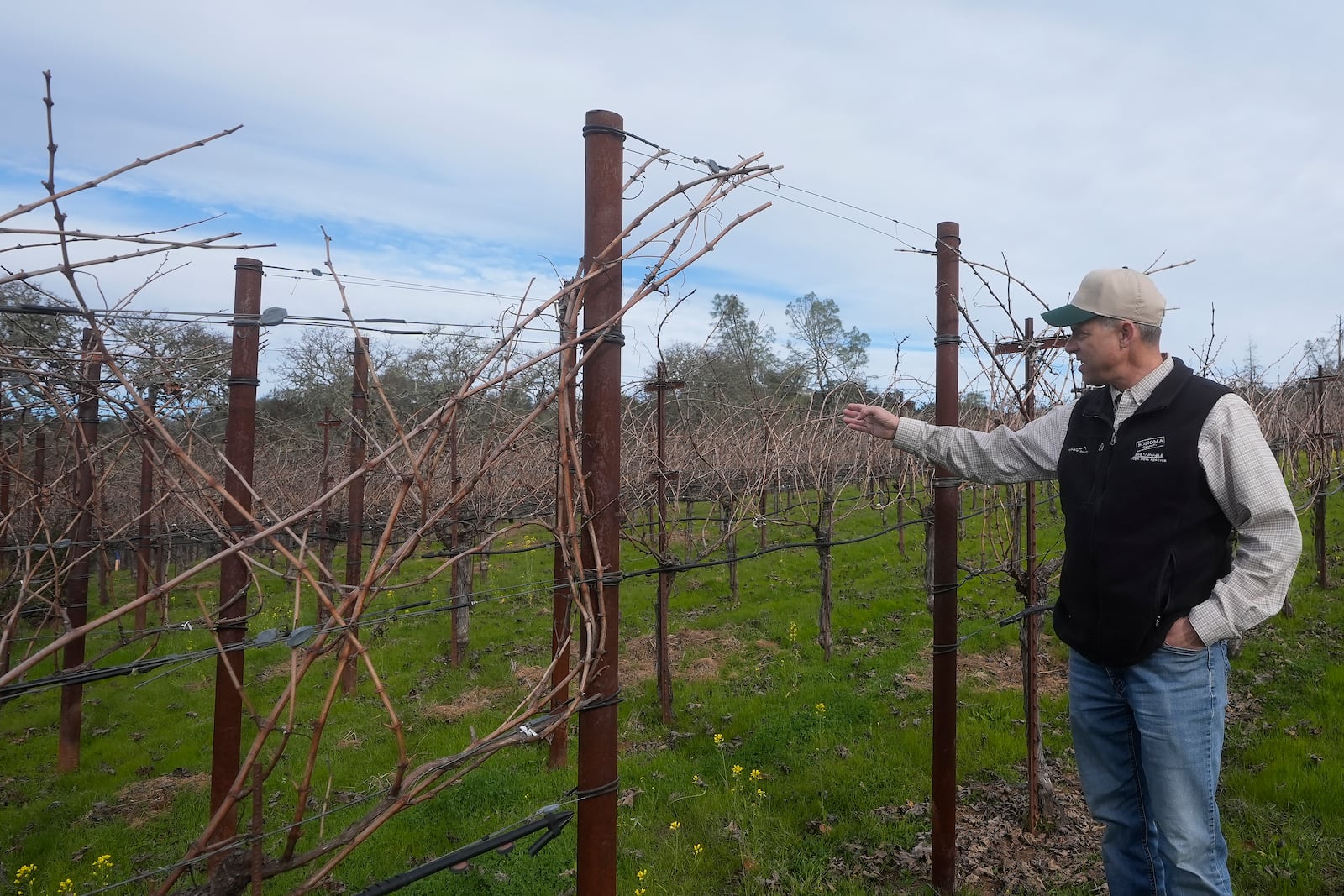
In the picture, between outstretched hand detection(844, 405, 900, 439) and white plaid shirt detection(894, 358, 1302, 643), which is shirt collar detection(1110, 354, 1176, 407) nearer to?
white plaid shirt detection(894, 358, 1302, 643)

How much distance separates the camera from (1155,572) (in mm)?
1928

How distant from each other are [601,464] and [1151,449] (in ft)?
4.61

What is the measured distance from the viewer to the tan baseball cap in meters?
2.08

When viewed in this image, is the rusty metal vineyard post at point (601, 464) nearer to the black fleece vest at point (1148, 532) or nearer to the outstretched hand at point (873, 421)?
the outstretched hand at point (873, 421)

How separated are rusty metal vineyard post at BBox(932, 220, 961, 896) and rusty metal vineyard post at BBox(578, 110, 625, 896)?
163cm

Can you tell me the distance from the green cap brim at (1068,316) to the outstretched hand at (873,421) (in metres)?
0.53

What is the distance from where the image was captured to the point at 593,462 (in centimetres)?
196

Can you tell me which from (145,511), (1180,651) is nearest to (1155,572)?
(1180,651)

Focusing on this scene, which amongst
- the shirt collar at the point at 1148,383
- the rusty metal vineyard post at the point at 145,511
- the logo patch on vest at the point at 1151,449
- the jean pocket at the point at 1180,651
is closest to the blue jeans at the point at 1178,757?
the jean pocket at the point at 1180,651

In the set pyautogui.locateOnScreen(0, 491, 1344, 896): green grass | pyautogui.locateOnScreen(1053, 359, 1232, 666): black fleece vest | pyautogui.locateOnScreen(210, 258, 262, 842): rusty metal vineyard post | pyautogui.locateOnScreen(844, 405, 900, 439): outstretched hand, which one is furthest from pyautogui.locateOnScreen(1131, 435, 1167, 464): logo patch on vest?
pyautogui.locateOnScreen(210, 258, 262, 842): rusty metal vineyard post

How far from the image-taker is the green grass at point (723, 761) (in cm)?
364

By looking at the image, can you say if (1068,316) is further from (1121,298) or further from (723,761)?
(723,761)

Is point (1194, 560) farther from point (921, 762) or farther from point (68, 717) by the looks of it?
point (68, 717)

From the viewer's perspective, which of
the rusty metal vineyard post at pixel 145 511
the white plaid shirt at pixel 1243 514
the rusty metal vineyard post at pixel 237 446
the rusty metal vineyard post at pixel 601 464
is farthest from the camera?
the rusty metal vineyard post at pixel 145 511
